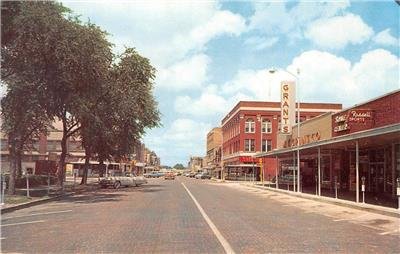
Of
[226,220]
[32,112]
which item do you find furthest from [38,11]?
[226,220]

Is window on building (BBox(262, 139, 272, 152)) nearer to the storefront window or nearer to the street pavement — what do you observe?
the storefront window

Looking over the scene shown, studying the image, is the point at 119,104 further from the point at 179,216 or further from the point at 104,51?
the point at 179,216

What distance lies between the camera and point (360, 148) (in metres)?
36.6

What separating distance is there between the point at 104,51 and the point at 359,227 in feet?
63.7

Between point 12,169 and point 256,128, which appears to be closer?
point 12,169

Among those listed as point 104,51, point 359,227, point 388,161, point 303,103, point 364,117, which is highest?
point 303,103

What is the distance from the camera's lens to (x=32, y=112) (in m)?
29.4

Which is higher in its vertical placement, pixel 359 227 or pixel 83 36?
pixel 83 36

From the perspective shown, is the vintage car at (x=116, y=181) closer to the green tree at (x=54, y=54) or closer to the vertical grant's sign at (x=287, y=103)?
the vertical grant's sign at (x=287, y=103)

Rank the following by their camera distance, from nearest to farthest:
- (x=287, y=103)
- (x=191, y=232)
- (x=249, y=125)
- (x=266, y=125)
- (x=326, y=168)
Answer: (x=191, y=232) < (x=326, y=168) < (x=287, y=103) < (x=266, y=125) < (x=249, y=125)

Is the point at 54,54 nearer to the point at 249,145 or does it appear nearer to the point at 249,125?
the point at 249,145

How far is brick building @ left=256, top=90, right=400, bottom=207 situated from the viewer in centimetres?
2819

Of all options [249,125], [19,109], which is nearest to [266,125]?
[249,125]

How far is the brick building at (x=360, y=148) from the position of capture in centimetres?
2819
